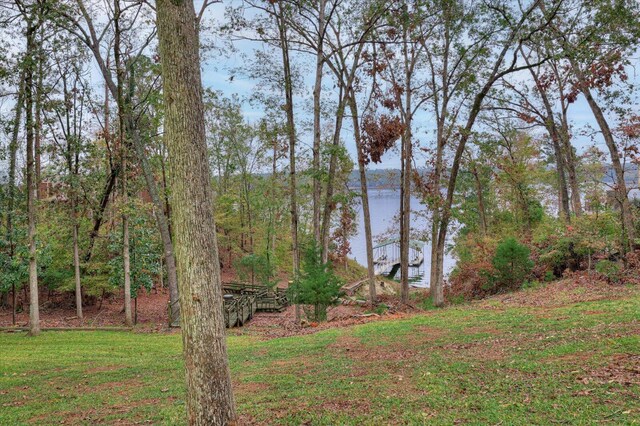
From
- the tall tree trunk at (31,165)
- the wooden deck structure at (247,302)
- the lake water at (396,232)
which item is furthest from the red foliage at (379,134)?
the tall tree trunk at (31,165)

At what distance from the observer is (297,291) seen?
12.5 m

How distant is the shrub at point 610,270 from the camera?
11461 mm

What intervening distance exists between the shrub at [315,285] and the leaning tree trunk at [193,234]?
869 cm

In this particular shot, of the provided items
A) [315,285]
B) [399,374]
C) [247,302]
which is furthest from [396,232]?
[399,374]

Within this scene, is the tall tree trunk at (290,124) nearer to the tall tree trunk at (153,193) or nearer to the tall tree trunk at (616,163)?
the tall tree trunk at (153,193)

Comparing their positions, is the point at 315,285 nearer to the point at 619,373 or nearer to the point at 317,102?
the point at 317,102

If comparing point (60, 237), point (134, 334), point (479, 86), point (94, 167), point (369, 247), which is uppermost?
point (479, 86)

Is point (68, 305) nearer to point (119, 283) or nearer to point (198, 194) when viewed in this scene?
point (119, 283)

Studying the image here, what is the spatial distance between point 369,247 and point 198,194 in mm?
12614

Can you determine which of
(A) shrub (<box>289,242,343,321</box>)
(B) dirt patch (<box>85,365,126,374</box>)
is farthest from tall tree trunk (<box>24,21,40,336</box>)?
(A) shrub (<box>289,242,343,321</box>)

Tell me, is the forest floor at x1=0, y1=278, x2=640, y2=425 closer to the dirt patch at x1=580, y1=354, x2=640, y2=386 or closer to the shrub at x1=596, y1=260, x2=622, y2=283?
the dirt patch at x1=580, y1=354, x2=640, y2=386

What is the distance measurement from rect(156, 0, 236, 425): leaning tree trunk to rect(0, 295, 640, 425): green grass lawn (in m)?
1.07

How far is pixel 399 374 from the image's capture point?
5625 millimetres

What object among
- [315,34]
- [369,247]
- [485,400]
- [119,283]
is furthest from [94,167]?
[485,400]
